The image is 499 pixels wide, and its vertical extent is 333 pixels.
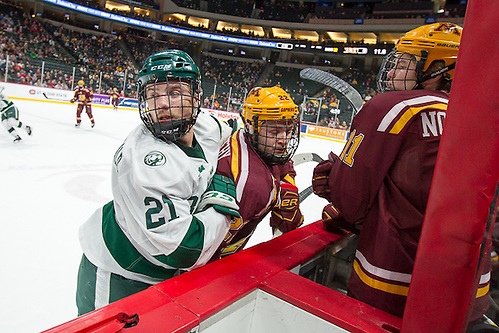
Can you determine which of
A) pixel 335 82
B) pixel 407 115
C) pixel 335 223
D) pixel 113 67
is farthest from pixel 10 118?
pixel 113 67

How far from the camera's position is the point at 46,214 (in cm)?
273

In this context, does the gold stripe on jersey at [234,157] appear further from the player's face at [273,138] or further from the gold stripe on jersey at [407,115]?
the gold stripe on jersey at [407,115]

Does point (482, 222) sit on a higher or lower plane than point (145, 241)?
higher

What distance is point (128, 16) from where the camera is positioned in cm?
2088

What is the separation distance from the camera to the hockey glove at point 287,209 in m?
1.50

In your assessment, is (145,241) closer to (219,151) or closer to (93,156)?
(219,151)

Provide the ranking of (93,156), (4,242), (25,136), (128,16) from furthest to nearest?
(128,16)
(25,136)
(93,156)
(4,242)

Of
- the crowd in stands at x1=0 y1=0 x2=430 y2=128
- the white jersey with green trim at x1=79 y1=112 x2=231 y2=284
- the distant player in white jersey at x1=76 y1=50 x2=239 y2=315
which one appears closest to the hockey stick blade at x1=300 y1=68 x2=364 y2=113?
the distant player in white jersey at x1=76 y1=50 x2=239 y2=315

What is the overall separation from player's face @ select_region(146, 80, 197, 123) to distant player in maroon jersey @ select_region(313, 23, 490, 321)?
1.71ft

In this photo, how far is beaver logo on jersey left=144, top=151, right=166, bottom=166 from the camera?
89 centimetres


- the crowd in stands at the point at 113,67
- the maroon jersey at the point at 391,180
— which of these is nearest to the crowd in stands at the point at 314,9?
the crowd in stands at the point at 113,67

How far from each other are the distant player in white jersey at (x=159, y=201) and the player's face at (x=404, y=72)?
0.68 m

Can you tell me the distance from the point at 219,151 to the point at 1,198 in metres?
2.65

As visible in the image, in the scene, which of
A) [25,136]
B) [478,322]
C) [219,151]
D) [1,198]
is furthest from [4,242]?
[25,136]
